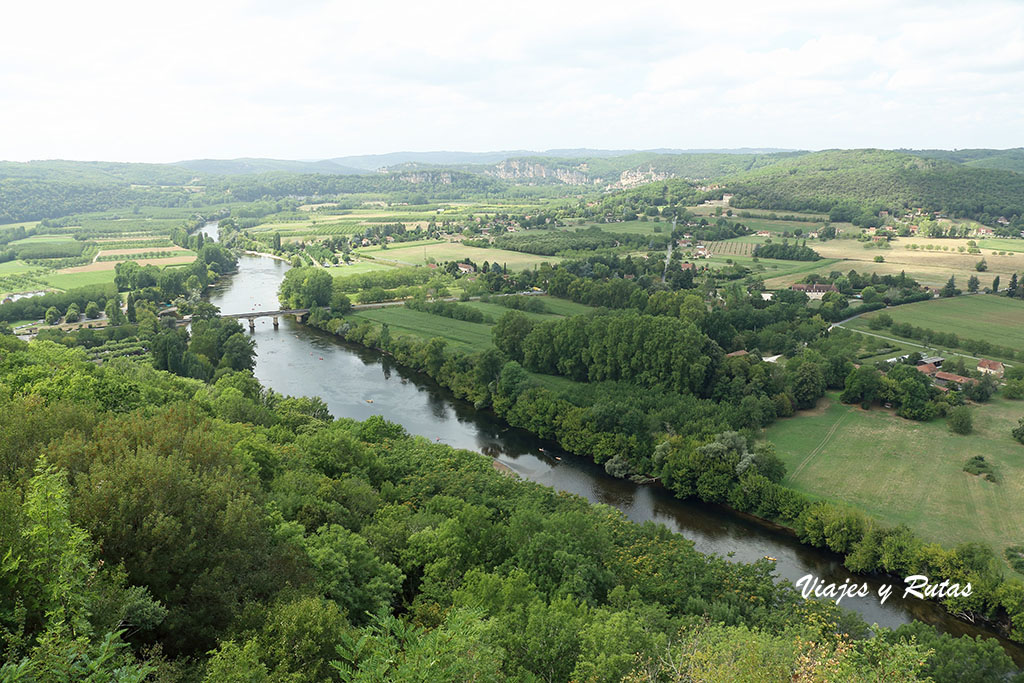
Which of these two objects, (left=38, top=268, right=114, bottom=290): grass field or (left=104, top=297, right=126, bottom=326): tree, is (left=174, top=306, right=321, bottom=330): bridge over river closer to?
(left=104, top=297, right=126, bottom=326): tree

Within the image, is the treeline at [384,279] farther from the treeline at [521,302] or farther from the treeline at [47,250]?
the treeline at [47,250]

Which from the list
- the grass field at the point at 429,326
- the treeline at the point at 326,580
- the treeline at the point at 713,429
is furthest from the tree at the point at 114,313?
the treeline at the point at 326,580

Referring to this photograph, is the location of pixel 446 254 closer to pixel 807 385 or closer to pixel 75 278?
pixel 75 278

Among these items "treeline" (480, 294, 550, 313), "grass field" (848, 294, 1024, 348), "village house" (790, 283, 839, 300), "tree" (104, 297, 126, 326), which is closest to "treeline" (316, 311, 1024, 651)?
"treeline" (480, 294, 550, 313)

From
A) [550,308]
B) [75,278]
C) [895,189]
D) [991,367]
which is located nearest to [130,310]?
[75,278]

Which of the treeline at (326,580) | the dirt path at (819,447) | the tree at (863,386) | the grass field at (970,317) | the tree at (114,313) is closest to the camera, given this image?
the treeline at (326,580)

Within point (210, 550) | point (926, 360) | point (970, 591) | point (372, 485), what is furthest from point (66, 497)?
point (926, 360)

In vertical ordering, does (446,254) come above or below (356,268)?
above

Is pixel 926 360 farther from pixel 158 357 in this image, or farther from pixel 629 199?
pixel 629 199

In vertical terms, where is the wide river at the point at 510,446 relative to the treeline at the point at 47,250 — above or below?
below
